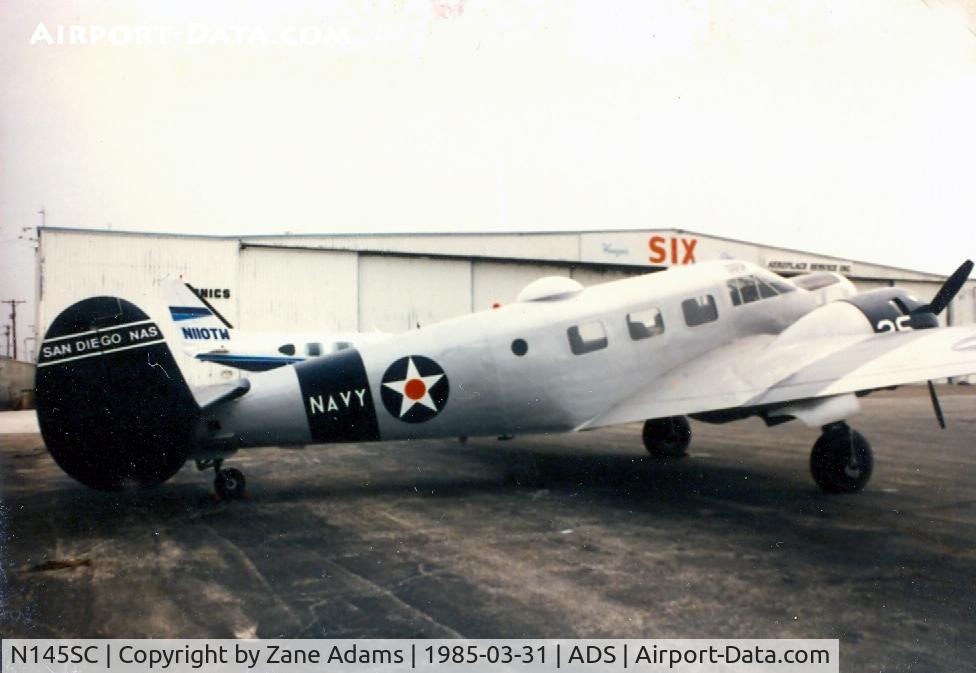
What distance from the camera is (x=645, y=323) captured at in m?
9.66

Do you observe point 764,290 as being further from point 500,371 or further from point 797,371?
point 500,371

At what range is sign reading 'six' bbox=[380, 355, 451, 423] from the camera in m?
8.72

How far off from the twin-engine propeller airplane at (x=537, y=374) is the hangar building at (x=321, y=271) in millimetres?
16923

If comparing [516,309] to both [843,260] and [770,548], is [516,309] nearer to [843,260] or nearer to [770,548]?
[770,548]

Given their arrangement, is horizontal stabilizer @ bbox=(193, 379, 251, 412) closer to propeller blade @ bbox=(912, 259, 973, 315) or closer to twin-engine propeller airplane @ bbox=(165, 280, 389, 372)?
propeller blade @ bbox=(912, 259, 973, 315)

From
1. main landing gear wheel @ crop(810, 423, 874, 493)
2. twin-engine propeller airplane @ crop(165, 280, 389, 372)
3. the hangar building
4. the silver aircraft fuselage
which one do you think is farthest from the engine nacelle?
the hangar building

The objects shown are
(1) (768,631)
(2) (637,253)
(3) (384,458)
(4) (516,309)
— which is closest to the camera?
(1) (768,631)

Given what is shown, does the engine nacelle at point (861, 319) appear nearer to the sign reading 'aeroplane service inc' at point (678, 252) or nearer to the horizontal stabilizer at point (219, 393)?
the horizontal stabilizer at point (219, 393)

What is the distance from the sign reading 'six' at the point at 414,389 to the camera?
872 centimetres

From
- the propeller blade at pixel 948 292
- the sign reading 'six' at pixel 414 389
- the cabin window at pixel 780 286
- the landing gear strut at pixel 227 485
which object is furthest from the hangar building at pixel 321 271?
the propeller blade at pixel 948 292

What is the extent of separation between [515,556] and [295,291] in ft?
78.1

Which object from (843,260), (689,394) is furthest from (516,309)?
(843,260)

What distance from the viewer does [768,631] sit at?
14.7ft

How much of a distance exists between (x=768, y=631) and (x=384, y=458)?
9241 mm
